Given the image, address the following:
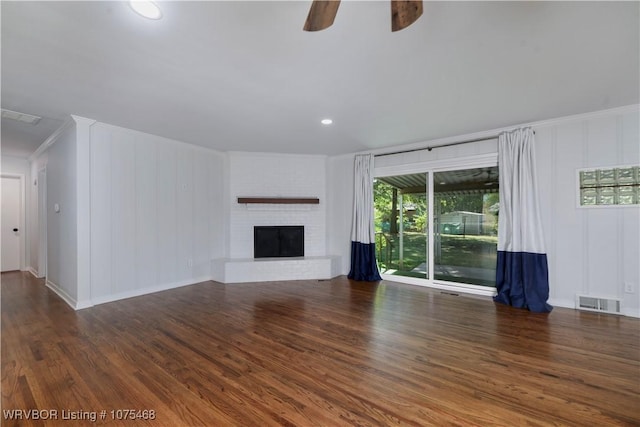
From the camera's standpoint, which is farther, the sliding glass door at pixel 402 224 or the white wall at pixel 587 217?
the sliding glass door at pixel 402 224

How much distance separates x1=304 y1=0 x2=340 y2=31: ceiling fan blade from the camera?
1.25 meters

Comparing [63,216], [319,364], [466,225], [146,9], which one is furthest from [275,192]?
[146,9]

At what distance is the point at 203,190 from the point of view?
504cm

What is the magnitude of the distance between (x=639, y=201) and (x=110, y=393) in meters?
5.41

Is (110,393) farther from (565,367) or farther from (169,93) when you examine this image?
(565,367)

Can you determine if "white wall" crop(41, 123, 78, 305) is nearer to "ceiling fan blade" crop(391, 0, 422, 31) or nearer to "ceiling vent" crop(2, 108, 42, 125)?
"ceiling vent" crop(2, 108, 42, 125)

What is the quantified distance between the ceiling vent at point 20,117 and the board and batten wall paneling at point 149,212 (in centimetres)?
67

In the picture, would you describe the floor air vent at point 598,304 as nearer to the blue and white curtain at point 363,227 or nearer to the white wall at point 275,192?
the blue and white curtain at point 363,227

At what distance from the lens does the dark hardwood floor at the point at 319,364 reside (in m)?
1.68

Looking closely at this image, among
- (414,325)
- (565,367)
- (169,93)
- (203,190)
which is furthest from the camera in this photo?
(203,190)

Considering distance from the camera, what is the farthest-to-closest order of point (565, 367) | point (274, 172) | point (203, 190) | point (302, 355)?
point (274, 172), point (203, 190), point (302, 355), point (565, 367)

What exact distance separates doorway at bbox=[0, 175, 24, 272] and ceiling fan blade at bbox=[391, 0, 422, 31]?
26.0 ft

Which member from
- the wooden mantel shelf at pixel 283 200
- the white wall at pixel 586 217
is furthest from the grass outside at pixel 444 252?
the wooden mantel shelf at pixel 283 200

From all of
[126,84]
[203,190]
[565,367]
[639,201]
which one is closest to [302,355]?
[565,367]
